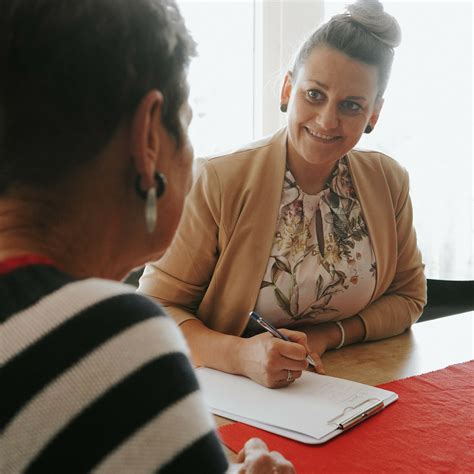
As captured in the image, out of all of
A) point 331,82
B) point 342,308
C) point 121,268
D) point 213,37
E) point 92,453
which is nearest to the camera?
point 92,453

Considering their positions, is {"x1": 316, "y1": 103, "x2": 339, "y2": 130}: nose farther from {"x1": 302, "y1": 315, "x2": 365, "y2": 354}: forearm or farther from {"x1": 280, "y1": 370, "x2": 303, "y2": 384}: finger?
{"x1": 280, "y1": 370, "x2": 303, "y2": 384}: finger

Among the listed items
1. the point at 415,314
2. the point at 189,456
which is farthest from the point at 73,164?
the point at 415,314

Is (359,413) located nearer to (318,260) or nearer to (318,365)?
(318,365)

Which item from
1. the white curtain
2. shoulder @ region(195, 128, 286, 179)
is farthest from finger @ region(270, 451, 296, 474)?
the white curtain

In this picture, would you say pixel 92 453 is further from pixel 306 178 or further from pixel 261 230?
pixel 306 178

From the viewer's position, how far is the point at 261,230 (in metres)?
1.68

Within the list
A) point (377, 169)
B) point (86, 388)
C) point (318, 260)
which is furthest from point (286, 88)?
point (86, 388)

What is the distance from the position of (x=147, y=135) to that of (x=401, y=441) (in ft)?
2.36

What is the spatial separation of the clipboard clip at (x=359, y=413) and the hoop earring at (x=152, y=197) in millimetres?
595

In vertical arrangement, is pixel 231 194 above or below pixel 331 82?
below

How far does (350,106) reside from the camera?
1695 millimetres

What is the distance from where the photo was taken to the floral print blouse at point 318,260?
1686 mm

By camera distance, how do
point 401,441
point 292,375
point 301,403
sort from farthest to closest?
1. point 292,375
2. point 301,403
3. point 401,441

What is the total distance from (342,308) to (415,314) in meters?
0.23
